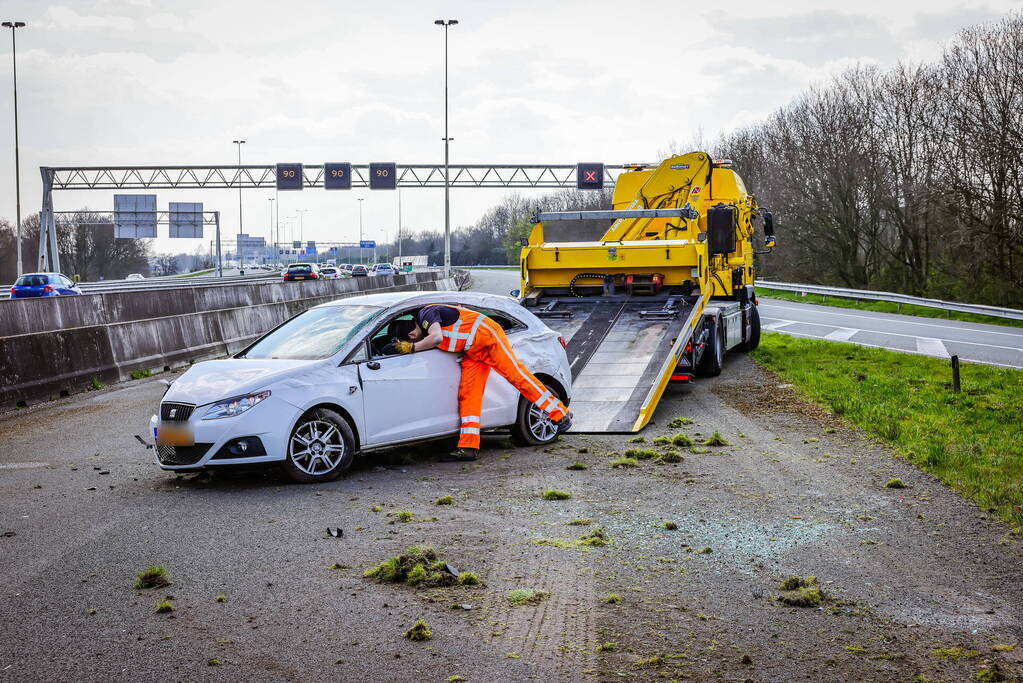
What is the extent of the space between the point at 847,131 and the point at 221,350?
32.2 metres

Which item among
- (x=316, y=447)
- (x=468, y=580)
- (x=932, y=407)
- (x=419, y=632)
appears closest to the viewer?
(x=419, y=632)

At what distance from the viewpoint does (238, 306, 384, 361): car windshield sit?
29.5 feet

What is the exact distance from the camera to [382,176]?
58594 millimetres

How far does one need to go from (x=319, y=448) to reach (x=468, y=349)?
1.74 meters

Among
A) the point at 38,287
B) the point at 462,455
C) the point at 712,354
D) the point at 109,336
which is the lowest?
the point at 462,455

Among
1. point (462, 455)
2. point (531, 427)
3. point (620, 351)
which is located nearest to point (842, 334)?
point (620, 351)

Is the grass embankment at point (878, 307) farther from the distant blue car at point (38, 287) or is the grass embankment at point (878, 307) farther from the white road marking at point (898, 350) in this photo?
the distant blue car at point (38, 287)

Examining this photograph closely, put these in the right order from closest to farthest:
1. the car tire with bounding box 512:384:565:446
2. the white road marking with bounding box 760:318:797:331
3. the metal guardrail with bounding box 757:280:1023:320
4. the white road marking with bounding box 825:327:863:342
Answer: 1. the car tire with bounding box 512:384:565:446
2. the white road marking with bounding box 825:327:863:342
3. the white road marking with bounding box 760:318:797:331
4. the metal guardrail with bounding box 757:280:1023:320

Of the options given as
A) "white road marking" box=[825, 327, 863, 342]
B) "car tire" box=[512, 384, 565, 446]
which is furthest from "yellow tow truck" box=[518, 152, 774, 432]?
"white road marking" box=[825, 327, 863, 342]

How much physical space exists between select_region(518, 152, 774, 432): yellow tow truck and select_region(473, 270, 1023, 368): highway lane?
4438 mm

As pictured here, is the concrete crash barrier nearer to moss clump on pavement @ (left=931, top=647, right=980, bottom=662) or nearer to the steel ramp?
the steel ramp

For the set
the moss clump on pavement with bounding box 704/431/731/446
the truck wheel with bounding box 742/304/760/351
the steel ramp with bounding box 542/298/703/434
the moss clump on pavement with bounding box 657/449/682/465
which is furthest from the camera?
the truck wheel with bounding box 742/304/760/351

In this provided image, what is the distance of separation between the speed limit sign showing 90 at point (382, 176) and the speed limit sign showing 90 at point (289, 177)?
13.1 ft

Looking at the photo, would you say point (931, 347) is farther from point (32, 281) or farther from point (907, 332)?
point (32, 281)
